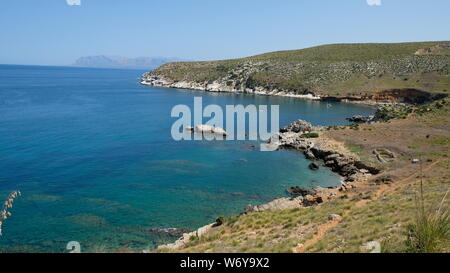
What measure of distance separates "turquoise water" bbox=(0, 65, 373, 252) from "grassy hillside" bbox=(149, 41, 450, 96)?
6448 cm

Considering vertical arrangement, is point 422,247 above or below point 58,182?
above

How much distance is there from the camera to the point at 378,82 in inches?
3903

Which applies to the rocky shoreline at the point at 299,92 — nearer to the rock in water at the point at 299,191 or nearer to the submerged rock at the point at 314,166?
the submerged rock at the point at 314,166

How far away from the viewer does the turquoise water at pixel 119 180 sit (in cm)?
2316

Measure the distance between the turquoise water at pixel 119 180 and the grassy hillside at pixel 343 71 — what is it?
64479 mm

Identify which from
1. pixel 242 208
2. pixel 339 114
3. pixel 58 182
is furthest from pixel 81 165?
pixel 339 114

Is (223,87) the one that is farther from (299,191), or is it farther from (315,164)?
(299,191)

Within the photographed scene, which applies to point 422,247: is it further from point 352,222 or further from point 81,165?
point 81,165

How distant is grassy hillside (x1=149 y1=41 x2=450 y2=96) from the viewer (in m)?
95.8

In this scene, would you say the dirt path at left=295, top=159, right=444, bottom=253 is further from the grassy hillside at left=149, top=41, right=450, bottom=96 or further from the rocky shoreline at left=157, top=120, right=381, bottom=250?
the grassy hillside at left=149, top=41, right=450, bottom=96

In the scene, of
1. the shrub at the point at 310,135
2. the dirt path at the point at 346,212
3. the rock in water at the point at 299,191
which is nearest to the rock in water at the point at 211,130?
the shrub at the point at 310,135

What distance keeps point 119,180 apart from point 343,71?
318 feet
